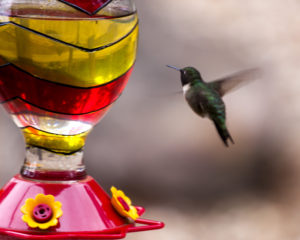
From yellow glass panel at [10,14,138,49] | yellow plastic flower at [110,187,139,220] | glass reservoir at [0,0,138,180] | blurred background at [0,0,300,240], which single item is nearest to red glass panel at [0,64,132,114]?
glass reservoir at [0,0,138,180]

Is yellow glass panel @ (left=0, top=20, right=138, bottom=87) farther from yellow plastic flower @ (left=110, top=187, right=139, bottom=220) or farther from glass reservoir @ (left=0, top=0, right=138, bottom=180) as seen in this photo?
yellow plastic flower @ (left=110, top=187, right=139, bottom=220)

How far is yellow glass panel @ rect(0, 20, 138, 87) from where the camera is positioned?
148cm

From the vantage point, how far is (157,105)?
13.5 ft

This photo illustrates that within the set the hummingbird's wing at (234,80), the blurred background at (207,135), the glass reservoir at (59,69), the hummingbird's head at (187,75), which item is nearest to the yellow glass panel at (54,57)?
the glass reservoir at (59,69)

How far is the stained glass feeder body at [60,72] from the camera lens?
148 cm

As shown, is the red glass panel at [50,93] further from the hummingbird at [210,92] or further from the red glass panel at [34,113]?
the hummingbird at [210,92]

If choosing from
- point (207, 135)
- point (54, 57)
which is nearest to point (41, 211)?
point (54, 57)

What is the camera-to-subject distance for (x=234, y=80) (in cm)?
167

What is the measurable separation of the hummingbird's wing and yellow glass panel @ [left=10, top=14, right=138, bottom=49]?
295 millimetres

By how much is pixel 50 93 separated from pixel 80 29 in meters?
0.16

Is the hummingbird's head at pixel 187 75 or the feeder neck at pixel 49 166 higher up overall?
the hummingbird's head at pixel 187 75

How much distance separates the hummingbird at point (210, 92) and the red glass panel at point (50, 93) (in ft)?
0.51

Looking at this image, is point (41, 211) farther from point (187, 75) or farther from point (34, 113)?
point (187, 75)

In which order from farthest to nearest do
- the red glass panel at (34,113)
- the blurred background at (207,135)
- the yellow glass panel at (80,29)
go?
the blurred background at (207,135)
the red glass panel at (34,113)
the yellow glass panel at (80,29)
